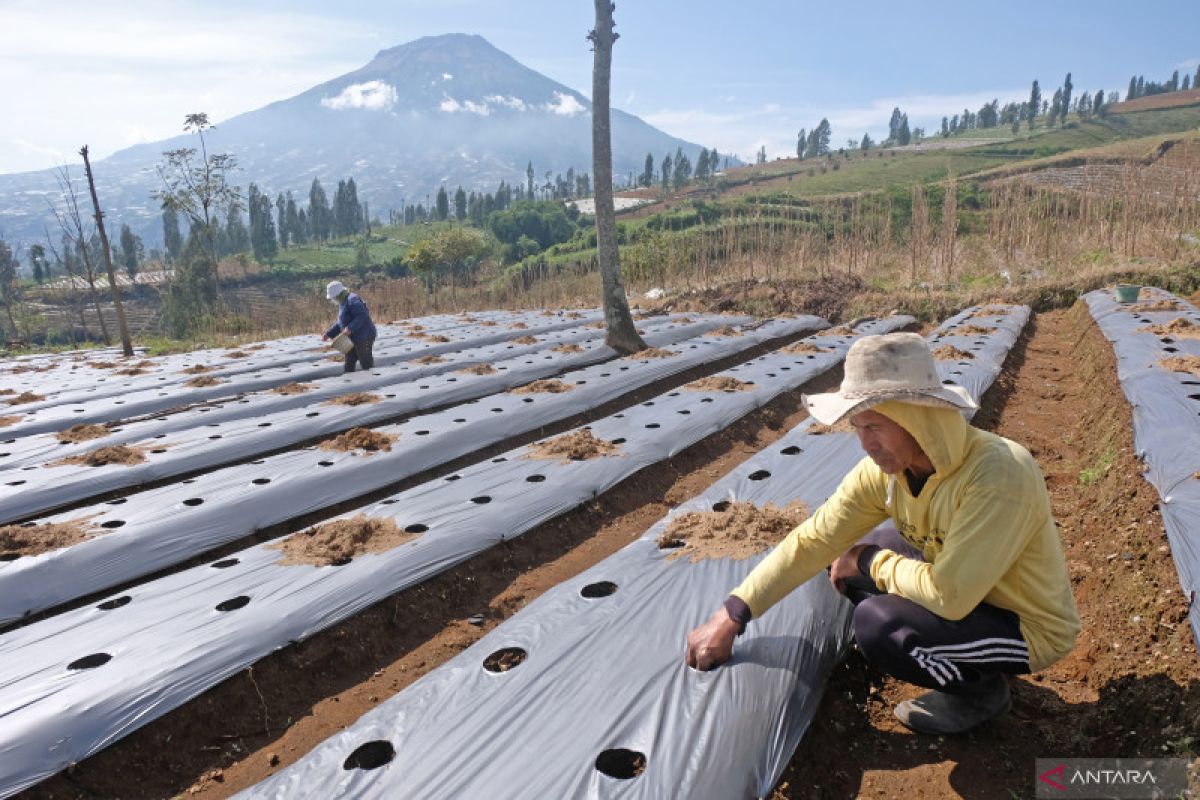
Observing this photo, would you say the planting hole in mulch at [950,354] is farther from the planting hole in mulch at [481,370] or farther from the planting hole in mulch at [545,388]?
the planting hole in mulch at [481,370]

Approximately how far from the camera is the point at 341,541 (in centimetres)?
377

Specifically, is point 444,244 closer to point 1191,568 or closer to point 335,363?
point 335,363

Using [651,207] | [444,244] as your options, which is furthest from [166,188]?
[651,207]

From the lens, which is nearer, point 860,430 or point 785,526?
point 860,430

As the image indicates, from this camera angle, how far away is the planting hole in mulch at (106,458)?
5578mm

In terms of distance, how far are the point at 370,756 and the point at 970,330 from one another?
390 inches

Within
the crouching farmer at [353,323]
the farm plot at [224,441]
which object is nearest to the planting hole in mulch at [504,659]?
the farm plot at [224,441]

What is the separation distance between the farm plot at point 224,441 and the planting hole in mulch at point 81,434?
0.57 m

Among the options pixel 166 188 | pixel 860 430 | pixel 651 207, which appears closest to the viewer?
pixel 860 430

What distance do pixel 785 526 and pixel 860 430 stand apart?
150 centimetres

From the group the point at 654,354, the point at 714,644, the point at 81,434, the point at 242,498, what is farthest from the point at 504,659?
the point at 654,354

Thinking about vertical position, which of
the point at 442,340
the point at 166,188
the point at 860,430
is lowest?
the point at 442,340

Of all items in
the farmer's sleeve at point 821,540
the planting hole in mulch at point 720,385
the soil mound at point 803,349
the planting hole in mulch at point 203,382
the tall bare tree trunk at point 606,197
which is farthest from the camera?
the tall bare tree trunk at point 606,197

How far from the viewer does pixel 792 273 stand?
62.7 ft
